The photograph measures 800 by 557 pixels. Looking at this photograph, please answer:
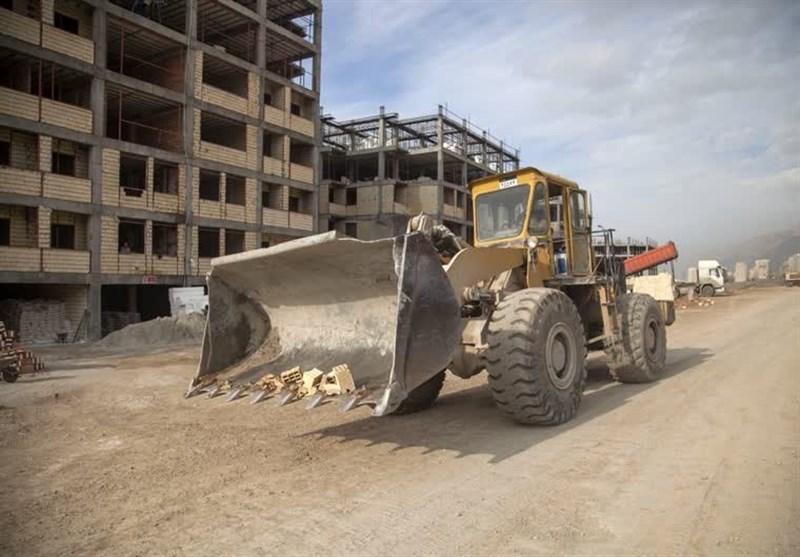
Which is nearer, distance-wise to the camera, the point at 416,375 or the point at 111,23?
the point at 416,375

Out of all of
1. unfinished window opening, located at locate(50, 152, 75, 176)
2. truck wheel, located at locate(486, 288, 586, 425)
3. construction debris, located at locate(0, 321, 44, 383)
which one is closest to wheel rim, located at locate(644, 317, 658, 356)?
truck wheel, located at locate(486, 288, 586, 425)

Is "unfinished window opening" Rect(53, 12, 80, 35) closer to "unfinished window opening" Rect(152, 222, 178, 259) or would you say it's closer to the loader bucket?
"unfinished window opening" Rect(152, 222, 178, 259)

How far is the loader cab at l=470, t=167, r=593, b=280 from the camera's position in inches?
295

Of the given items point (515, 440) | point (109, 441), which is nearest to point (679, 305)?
point (515, 440)

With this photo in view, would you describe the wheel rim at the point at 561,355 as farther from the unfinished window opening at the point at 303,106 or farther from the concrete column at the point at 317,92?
the unfinished window opening at the point at 303,106

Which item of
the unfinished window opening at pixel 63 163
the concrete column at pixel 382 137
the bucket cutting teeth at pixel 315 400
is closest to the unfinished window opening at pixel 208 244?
the unfinished window opening at pixel 63 163

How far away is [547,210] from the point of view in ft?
25.2

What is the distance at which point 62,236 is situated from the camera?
2205cm

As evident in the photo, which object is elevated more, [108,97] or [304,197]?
[108,97]

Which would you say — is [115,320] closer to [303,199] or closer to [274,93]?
[303,199]

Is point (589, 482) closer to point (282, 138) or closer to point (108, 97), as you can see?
point (108, 97)

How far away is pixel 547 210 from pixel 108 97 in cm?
2230

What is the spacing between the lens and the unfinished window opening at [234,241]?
2770 centimetres

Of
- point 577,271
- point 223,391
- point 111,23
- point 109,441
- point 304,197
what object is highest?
point 111,23
